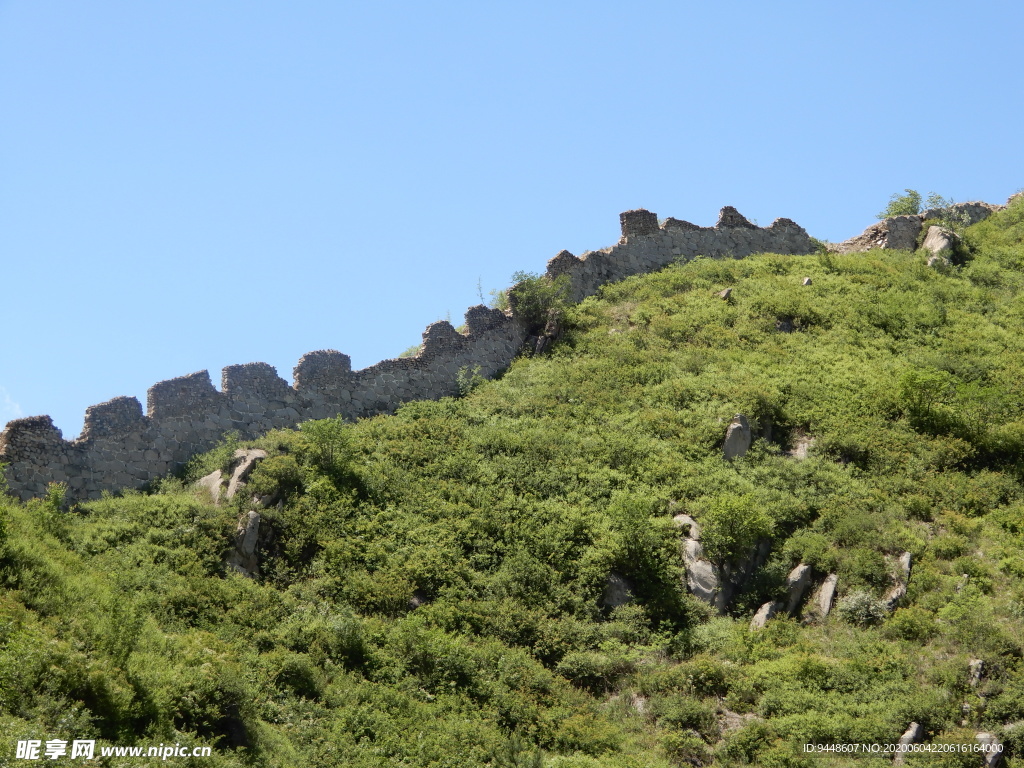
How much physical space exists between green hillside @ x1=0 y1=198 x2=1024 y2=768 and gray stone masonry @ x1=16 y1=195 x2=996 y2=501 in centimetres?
82

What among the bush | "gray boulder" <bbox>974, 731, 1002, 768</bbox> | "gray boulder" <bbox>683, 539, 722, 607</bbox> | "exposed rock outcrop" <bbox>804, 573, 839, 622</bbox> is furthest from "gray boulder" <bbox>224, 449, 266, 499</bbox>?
"gray boulder" <bbox>974, 731, 1002, 768</bbox>

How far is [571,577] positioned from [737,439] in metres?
6.00

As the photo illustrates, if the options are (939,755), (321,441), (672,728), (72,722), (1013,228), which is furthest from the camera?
(1013,228)

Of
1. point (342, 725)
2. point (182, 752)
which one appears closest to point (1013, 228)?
point (342, 725)

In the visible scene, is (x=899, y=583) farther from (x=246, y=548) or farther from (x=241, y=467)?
(x=241, y=467)

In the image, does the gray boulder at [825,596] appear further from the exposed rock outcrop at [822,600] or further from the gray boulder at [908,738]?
the gray boulder at [908,738]

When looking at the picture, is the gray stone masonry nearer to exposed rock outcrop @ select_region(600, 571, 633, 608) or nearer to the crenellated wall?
the crenellated wall

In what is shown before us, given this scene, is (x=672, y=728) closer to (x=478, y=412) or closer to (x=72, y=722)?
(x=72, y=722)

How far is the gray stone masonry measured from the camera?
71.2 feet

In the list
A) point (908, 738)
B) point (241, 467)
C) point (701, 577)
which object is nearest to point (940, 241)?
point (701, 577)

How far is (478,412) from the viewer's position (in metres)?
26.4

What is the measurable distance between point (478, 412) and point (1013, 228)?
904 inches

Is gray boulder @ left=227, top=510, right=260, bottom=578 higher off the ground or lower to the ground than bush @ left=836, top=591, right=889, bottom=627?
higher

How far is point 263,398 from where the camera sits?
1000 inches
